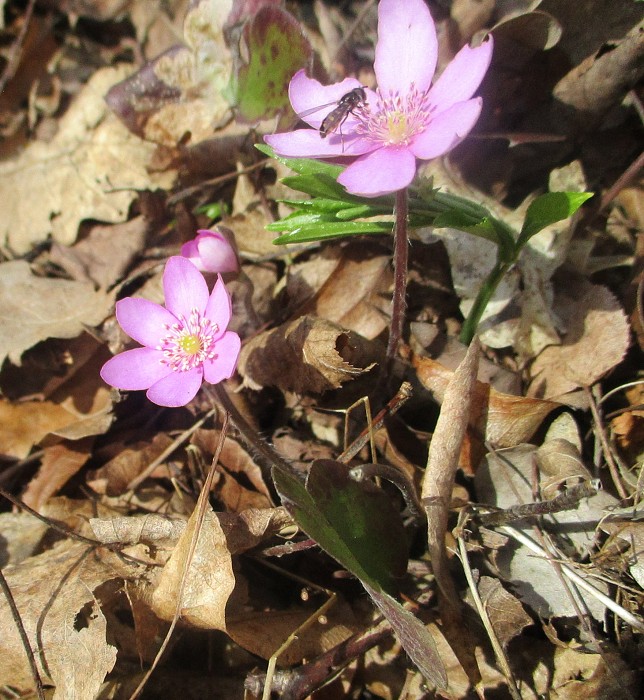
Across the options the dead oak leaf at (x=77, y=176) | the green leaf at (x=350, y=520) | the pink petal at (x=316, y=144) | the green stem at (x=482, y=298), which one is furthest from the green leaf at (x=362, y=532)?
the dead oak leaf at (x=77, y=176)

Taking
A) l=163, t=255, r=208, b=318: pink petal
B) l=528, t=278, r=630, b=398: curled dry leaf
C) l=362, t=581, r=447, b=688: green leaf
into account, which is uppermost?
l=163, t=255, r=208, b=318: pink petal

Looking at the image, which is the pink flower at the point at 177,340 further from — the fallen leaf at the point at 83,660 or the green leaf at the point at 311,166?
the fallen leaf at the point at 83,660

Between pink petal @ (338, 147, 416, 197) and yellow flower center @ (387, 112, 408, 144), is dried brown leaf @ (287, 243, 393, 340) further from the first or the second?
pink petal @ (338, 147, 416, 197)

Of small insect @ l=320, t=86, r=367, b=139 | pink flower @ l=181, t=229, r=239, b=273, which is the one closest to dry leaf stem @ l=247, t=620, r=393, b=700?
pink flower @ l=181, t=229, r=239, b=273

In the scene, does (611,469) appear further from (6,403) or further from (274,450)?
(6,403)

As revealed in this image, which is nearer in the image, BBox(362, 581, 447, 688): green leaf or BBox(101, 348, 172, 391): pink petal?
BBox(362, 581, 447, 688): green leaf

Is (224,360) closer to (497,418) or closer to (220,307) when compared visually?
(220,307)

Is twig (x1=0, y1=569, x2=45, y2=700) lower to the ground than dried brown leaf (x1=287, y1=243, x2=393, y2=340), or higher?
lower
